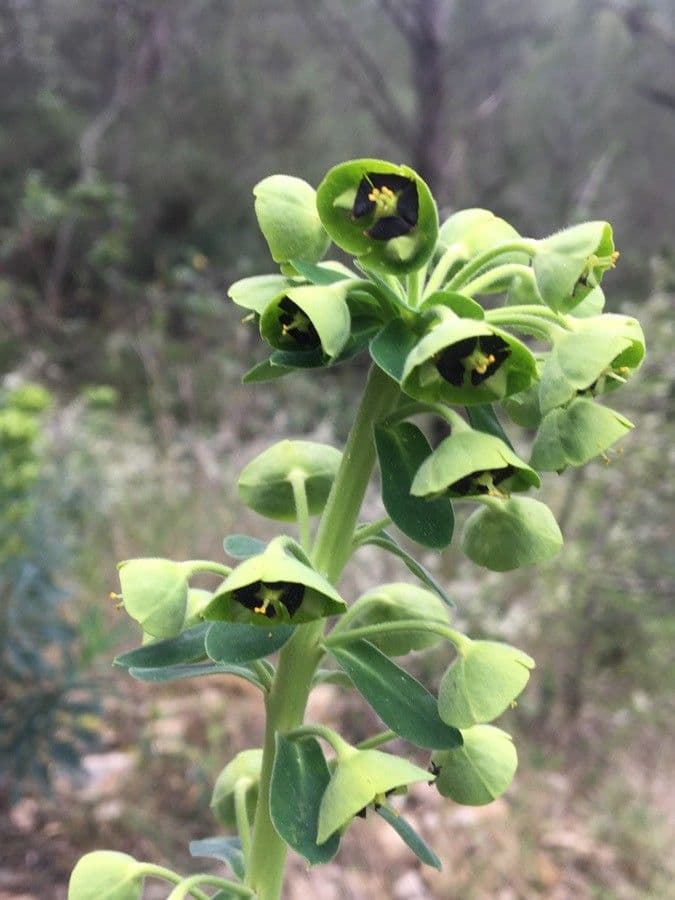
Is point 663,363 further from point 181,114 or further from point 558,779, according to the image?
point 181,114

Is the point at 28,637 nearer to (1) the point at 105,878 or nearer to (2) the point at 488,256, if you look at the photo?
(1) the point at 105,878

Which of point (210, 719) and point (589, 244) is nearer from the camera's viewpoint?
point (589, 244)

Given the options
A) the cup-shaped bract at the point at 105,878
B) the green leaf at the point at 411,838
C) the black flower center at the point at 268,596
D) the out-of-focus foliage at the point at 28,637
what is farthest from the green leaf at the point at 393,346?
the out-of-focus foliage at the point at 28,637

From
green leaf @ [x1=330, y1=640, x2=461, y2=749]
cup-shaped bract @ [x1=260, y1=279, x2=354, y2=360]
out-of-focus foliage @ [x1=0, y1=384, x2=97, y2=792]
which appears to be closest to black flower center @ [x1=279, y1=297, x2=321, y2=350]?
cup-shaped bract @ [x1=260, y1=279, x2=354, y2=360]

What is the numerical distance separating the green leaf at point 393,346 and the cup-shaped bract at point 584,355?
0.13 m

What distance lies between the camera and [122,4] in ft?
31.6

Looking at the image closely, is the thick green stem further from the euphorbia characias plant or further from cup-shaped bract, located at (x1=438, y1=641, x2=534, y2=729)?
cup-shaped bract, located at (x1=438, y1=641, x2=534, y2=729)

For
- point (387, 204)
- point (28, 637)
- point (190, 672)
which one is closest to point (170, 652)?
point (190, 672)

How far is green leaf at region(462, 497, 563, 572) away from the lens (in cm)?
86

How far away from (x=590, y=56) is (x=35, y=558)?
46.1ft

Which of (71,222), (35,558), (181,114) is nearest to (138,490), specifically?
(35,558)

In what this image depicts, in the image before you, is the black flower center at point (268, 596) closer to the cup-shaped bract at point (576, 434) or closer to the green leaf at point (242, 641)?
the green leaf at point (242, 641)

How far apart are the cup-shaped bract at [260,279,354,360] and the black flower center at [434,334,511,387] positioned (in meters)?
0.10

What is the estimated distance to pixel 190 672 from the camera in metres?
0.97
